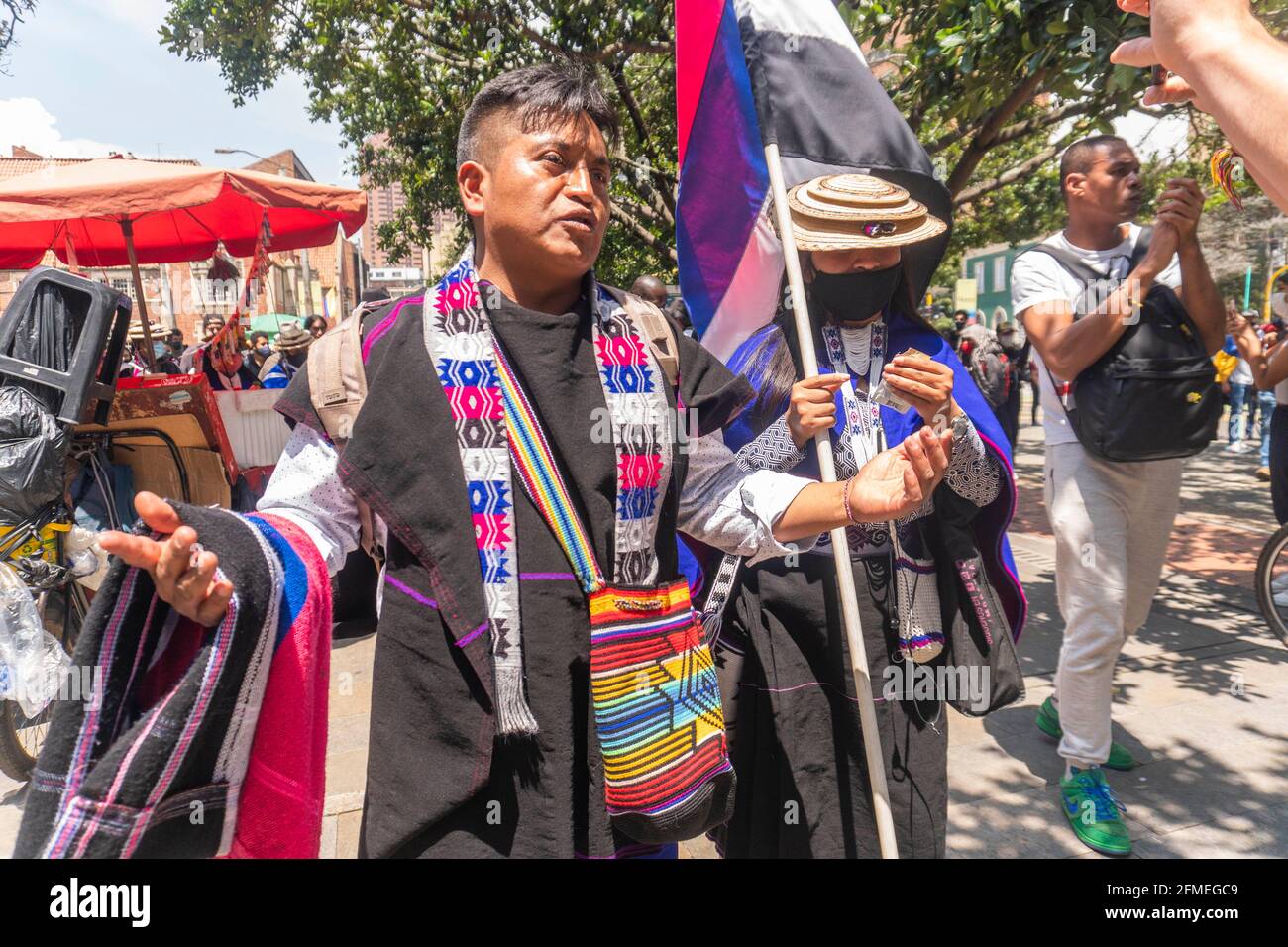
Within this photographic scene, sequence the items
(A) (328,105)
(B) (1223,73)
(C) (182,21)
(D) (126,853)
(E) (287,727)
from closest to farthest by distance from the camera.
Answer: (B) (1223,73), (D) (126,853), (E) (287,727), (C) (182,21), (A) (328,105)

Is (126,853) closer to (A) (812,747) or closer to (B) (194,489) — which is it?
(A) (812,747)

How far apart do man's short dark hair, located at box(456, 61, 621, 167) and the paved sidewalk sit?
2512 millimetres

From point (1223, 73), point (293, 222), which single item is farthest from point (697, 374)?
point (293, 222)

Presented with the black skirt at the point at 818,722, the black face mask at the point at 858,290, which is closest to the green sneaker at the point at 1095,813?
the black skirt at the point at 818,722

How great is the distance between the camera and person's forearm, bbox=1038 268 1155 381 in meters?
2.87

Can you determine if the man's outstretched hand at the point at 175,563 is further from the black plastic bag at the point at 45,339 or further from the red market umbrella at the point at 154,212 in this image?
the red market umbrella at the point at 154,212

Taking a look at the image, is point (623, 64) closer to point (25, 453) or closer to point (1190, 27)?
point (25, 453)

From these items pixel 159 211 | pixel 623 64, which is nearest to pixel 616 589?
pixel 159 211

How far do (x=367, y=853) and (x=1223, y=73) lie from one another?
67.5 inches

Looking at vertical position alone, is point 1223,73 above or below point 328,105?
below

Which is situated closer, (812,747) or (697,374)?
(697,374)

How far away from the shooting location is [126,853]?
1.19 m

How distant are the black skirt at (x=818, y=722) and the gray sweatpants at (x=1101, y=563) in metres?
1.05

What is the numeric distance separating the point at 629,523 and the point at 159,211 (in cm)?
605
